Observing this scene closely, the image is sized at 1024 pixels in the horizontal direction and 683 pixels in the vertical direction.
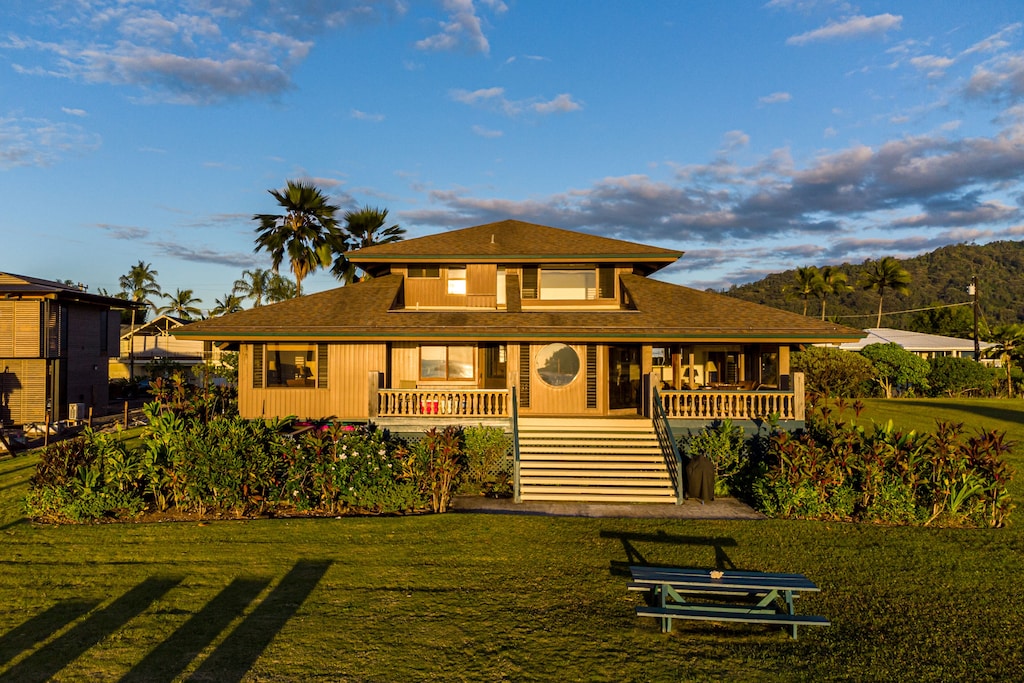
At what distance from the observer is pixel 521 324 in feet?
64.6

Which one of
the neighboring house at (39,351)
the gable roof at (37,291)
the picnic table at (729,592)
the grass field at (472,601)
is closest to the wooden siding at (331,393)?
the grass field at (472,601)

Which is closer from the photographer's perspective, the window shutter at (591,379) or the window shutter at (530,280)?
the window shutter at (591,379)

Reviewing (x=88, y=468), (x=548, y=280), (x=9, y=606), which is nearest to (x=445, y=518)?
(x=9, y=606)

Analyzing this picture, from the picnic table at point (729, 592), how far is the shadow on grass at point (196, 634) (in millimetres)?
Result: 5720

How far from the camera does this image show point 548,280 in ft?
73.7

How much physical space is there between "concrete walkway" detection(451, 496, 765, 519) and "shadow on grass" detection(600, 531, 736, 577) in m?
1.43

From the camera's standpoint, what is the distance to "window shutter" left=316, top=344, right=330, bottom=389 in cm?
2027

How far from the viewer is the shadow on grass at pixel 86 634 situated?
700 cm

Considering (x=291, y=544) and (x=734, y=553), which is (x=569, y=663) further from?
(x=291, y=544)

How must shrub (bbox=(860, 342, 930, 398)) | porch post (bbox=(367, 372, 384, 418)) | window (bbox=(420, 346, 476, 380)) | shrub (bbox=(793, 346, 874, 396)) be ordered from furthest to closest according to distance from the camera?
1. shrub (bbox=(860, 342, 930, 398))
2. shrub (bbox=(793, 346, 874, 396))
3. window (bbox=(420, 346, 476, 380))
4. porch post (bbox=(367, 372, 384, 418))

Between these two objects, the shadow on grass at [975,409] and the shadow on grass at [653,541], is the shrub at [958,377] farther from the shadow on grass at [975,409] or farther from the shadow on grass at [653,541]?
the shadow on grass at [653,541]

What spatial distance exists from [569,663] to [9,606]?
328 inches

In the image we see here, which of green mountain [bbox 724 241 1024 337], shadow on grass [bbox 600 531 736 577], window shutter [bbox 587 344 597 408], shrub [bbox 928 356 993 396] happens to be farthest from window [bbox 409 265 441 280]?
green mountain [bbox 724 241 1024 337]

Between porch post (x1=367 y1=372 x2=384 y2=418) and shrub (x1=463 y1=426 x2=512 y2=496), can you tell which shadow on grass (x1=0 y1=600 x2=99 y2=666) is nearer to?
shrub (x1=463 y1=426 x2=512 y2=496)
